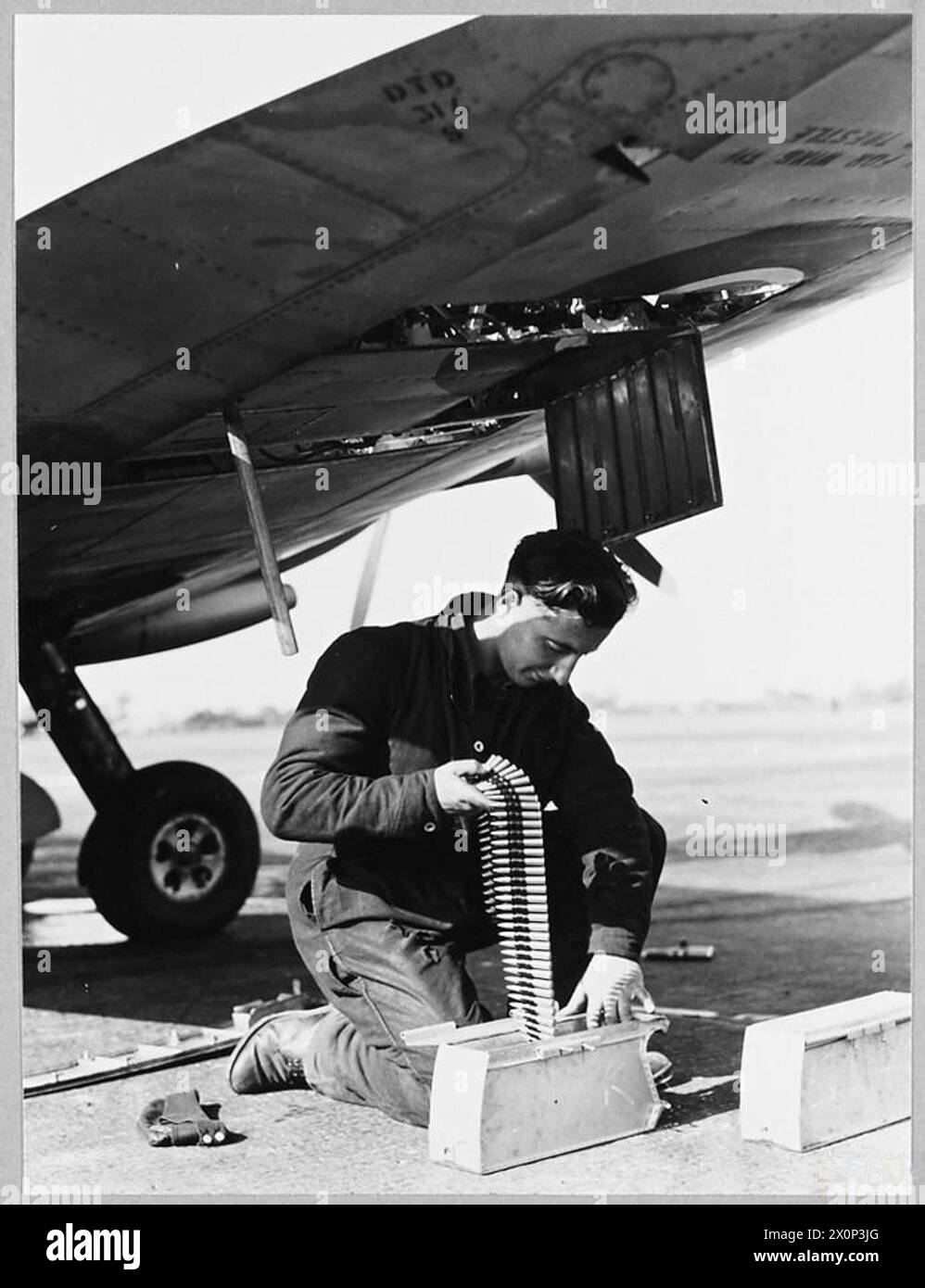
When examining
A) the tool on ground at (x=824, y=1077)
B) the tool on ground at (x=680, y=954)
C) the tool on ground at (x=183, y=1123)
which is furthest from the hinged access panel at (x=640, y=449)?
the tool on ground at (x=680, y=954)

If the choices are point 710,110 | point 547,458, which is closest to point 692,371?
point 547,458

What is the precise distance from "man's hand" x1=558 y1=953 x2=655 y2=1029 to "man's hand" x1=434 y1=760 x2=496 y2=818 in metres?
0.56

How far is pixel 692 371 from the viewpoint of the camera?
5066 mm

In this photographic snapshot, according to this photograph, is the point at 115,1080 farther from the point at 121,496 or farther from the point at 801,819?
the point at 801,819

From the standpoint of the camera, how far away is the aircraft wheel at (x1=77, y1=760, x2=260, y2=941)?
712 cm

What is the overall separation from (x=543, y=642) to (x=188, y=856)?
3345mm

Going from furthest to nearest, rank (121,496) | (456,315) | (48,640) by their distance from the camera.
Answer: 1. (48,640)
2. (121,496)
3. (456,315)

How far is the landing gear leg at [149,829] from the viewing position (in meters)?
7.14

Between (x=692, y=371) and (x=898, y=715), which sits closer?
(x=898, y=715)

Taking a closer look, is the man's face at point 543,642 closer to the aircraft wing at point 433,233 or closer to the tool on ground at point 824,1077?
the aircraft wing at point 433,233

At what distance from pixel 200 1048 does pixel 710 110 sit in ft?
10.7

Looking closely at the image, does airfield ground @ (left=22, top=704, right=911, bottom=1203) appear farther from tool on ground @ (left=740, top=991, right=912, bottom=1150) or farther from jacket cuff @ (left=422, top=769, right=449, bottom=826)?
jacket cuff @ (left=422, top=769, right=449, bottom=826)

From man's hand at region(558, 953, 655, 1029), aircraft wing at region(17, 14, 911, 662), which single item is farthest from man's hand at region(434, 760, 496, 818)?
aircraft wing at region(17, 14, 911, 662)

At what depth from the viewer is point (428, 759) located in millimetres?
4477
